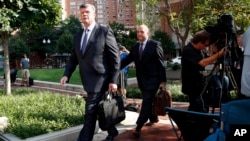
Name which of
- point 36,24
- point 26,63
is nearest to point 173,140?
point 36,24

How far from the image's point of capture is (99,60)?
15.4ft

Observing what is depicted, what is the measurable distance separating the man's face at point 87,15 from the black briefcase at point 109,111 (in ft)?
3.32

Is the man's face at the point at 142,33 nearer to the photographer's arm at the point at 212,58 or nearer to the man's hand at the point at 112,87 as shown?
the man's hand at the point at 112,87

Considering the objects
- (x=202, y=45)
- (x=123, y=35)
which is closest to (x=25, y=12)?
(x=202, y=45)

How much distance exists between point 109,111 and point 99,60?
71 centimetres

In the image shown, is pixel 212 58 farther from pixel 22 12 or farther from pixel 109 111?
pixel 22 12

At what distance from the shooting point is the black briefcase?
4.58 metres

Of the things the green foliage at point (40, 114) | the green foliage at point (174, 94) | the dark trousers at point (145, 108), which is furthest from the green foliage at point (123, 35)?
the dark trousers at point (145, 108)

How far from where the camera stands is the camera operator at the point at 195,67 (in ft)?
14.2

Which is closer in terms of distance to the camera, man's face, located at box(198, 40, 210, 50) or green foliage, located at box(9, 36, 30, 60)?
man's face, located at box(198, 40, 210, 50)

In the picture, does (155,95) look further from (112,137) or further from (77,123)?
(77,123)

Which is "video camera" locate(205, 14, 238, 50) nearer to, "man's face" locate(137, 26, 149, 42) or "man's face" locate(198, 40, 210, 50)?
"man's face" locate(198, 40, 210, 50)

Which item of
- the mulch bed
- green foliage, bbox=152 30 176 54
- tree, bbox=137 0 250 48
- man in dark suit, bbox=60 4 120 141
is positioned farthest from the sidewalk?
green foliage, bbox=152 30 176 54

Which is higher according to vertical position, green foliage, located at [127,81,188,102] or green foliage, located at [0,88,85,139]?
green foliage, located at [0,88,85,139]
